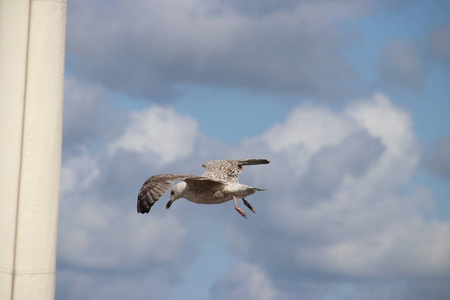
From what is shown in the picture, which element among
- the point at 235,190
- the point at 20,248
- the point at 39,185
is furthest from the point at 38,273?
the point at 235,190

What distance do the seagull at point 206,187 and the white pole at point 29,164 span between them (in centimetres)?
1006

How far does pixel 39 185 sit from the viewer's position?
1404 centimetres

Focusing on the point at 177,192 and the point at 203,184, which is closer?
the point at 203,184

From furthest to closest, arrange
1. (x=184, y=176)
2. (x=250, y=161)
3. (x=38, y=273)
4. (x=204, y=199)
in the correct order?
(x=250, y=161) → (x=204, y=199) → (x=184, y=176) → (x=38, y=273)

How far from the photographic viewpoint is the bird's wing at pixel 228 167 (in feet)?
96.4

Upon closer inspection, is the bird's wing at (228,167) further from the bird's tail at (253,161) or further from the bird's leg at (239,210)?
the bird's leg at (239,210)

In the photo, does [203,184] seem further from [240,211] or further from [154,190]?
[154,190]

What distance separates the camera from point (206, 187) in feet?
87.7

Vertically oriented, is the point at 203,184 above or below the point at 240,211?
above

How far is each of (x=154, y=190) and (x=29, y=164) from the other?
10.4m

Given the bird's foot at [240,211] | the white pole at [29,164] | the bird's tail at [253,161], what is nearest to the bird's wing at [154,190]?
the bird's foot at [240,211]

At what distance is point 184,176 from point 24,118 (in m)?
10.7

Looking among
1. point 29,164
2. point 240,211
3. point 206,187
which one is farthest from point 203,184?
point 29,164

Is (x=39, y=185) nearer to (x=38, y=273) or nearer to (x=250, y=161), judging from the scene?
(x=38, y=273)
